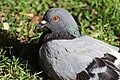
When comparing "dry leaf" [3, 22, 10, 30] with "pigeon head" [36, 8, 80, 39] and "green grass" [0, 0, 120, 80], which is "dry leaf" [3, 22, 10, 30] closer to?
"green grass" [0, 0, 120, 80]

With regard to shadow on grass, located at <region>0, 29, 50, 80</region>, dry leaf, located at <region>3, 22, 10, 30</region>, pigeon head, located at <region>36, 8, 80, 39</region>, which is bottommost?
shadow on grass, located at <region>0, 29, 50, 80</region>

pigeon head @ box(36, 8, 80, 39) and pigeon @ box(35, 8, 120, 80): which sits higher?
pigeon head @ box(36, 8, 80, 39)

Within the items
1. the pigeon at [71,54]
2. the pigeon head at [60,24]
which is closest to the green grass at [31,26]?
the pigeon at [71,54]

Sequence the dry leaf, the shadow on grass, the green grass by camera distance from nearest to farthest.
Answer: the green grass, the shadow on grass, the dry leaf

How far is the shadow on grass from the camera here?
4891 millimetres

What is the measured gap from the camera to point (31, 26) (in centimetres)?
573

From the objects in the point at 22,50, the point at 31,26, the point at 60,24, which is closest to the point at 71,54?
the point at 60,24

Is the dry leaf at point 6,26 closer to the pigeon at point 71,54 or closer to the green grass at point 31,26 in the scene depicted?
the green grass at point 31,26

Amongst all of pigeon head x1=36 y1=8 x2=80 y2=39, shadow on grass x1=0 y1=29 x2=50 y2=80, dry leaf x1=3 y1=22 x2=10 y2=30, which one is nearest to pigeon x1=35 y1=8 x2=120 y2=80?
pigeon head x1=36 y1=8 x2=80 y2=39

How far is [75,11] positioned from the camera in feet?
20.1

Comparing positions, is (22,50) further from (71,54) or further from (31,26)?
(71,54)

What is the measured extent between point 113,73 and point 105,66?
0.12m

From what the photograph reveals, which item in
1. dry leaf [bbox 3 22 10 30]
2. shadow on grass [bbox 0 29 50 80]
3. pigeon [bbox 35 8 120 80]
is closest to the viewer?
pigeon [bbox 35 8 120 80]

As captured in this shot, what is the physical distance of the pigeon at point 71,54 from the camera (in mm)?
4250
